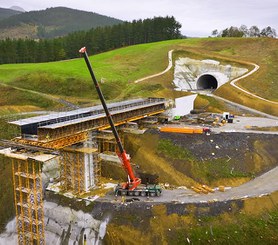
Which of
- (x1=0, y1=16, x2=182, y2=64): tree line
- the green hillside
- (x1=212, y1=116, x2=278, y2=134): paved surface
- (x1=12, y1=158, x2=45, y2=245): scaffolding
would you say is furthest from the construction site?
(x1=0, y1=16, x2=182, y2=64): tree line

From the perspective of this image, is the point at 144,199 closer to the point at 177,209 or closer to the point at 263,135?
the point at 177,209

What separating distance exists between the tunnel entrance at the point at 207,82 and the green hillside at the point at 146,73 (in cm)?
564

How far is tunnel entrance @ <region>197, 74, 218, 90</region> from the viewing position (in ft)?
276

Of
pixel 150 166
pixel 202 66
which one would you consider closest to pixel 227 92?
pixel 202 66

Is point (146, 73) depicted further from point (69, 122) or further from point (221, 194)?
point (221, 194)

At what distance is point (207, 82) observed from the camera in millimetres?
87375

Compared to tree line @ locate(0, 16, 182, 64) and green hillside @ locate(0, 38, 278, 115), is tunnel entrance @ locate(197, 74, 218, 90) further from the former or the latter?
tree line @ locate(0, 16, 182, 64)

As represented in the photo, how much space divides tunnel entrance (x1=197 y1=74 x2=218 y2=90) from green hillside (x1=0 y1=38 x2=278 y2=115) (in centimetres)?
564

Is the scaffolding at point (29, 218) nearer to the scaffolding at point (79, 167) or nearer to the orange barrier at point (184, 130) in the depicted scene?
the scaffolding at point (79, 167)

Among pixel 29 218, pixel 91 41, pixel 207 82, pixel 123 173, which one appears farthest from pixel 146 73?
pixel 29 218

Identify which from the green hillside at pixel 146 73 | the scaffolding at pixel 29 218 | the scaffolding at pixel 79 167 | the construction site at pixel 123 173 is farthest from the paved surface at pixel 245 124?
the scaffolding at pixel 29 218

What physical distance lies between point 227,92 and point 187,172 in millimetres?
33364

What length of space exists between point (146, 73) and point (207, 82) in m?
18.6

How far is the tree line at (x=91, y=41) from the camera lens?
324ft
